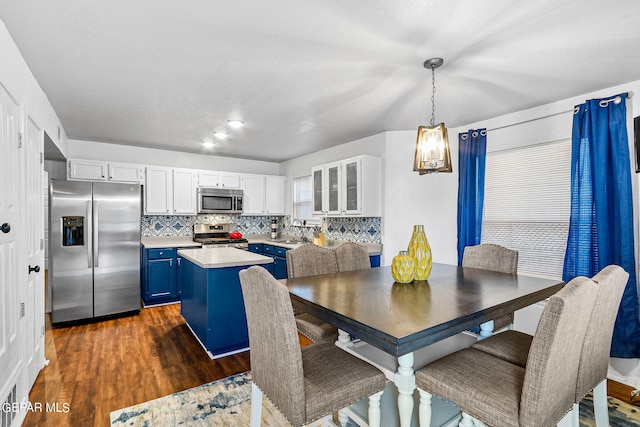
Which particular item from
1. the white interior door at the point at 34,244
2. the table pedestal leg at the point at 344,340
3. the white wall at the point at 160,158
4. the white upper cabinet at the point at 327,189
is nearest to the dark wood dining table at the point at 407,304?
the table pedestal leg at the point at 344,340

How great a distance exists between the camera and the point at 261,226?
20.6 ft

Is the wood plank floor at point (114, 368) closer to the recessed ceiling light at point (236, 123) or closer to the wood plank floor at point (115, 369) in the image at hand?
the wood plank floor at point (115, 369)

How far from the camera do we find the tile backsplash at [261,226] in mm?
4391

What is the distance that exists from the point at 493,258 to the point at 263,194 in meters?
4.13

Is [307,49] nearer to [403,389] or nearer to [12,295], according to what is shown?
[403,389]

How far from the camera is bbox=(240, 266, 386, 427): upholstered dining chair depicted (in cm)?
131

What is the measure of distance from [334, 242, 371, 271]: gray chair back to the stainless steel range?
298cm

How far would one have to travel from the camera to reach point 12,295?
6.60ft

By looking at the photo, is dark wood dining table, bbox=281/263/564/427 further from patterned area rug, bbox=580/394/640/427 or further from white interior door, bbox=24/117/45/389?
white interior door, bbox=24/117/45/389

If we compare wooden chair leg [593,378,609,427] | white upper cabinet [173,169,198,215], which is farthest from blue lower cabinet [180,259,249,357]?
wooden chair leg [593,378,609,427]

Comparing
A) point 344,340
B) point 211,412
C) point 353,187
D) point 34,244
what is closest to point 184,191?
point 34,244

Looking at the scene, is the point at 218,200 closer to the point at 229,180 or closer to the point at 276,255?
the point at 229,180

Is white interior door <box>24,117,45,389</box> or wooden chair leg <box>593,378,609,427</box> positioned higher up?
white interior door <box>24,117,45,389</box>

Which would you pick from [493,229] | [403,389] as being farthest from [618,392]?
[403,389]
